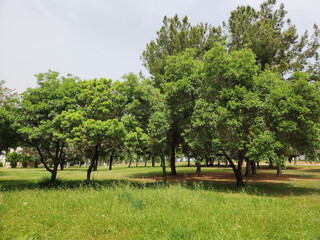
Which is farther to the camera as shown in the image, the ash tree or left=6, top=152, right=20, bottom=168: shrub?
left=6, top=152, right=20, bottom=168: shrub

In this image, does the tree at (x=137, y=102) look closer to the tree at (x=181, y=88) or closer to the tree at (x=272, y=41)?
the tree at (x=181, y=88)

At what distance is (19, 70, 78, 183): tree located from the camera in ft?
43.1

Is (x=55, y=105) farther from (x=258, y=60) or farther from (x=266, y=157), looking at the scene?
(x=258, y=60)

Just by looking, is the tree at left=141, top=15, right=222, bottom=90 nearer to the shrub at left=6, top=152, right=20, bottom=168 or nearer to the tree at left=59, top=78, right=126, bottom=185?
the tree at left=59, top=78, right=126, bottom=185

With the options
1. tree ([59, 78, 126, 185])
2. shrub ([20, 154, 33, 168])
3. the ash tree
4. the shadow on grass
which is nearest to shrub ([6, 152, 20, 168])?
shrub ([20, 154, 33, 168])

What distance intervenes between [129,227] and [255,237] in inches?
142

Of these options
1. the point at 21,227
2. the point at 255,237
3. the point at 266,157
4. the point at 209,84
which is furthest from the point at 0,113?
the point at 266,157

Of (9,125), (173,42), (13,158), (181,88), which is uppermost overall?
(173,42)

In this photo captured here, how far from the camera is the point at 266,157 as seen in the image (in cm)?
1158

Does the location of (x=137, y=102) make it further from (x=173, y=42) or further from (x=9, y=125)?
(x=173, y=42)

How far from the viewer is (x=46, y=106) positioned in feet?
44.3

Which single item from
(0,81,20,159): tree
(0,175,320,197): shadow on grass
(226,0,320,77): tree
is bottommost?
(0,175,320,197): shadow on grass

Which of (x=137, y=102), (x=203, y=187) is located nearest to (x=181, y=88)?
(x=137, y=102)

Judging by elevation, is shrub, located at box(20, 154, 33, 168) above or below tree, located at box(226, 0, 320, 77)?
below
